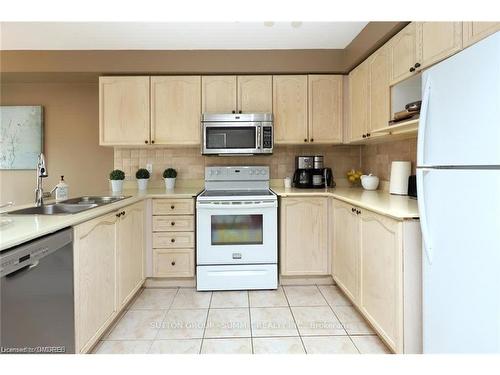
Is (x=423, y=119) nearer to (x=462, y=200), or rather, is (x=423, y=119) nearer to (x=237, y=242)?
(x=462, y=200)

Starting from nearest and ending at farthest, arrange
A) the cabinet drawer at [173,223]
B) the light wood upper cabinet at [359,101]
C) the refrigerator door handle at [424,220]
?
the refrigerator door handle at [424,220]
the light wood upper cabinet at [359,101]
the cabinet drawer at [173,223]

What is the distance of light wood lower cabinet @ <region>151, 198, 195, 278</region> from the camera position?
2.65 m

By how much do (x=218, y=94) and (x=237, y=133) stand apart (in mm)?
458

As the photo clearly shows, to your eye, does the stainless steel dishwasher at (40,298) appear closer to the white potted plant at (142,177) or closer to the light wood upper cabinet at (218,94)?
the white potted plant at (142,177)

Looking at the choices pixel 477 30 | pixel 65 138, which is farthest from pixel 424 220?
Answer: pixel 65 138

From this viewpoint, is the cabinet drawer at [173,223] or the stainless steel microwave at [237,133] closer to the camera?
the cabinet drawer at [173,223]

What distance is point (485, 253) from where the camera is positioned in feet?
3.45

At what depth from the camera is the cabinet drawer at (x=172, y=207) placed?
2.65 m

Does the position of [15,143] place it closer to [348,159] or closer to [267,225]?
[267,225]

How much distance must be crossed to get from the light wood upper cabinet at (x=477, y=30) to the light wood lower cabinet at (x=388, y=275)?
34.6 inches

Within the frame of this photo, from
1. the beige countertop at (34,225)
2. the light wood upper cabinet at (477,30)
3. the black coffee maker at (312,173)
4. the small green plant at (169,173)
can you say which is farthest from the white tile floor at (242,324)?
the light wood upper cabinet at (477,30)

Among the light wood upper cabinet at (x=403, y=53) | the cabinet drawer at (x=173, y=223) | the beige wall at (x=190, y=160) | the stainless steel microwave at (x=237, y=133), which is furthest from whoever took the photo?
the beige wall at (x=190, y=160)

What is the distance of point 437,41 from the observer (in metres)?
1.58
